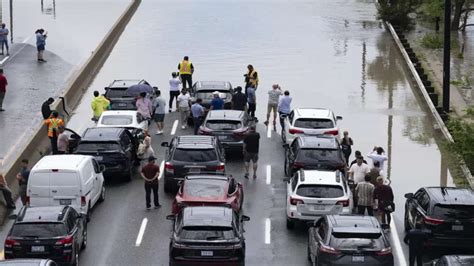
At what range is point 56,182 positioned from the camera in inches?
1046

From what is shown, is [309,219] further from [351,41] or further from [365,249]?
[351,41]

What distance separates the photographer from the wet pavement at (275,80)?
2628 cm

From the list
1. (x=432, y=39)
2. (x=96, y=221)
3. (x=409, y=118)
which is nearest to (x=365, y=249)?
(x=96, y=221)

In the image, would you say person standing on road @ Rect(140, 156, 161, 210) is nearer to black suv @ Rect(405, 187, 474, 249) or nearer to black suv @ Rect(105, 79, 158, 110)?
black suv @ Rect(405, 187, 474, 249)

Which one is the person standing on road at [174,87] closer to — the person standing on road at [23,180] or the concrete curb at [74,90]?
the concrete curb at [74,90]

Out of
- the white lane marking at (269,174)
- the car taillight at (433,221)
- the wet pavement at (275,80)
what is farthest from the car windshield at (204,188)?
the car taillight at (433,221)

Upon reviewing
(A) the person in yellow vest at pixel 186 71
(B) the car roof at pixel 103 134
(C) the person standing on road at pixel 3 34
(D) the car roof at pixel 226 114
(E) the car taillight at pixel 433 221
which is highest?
(C) the person standing on road at pixel 3 34

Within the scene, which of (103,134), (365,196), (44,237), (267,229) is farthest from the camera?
(103,134)

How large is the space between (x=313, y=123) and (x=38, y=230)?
12.5 m

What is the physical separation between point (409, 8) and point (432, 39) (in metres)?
5.18

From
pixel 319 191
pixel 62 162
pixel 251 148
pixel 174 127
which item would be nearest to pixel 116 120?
pixel 174 127

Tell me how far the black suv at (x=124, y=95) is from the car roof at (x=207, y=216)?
1441 centimetres

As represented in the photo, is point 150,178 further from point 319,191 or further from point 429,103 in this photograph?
point 429,103

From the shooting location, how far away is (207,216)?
22844 millimetres
